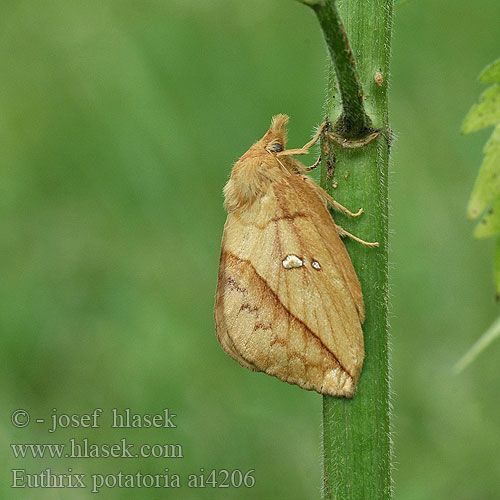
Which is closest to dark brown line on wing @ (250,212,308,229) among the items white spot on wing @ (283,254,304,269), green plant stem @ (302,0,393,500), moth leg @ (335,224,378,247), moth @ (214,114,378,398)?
moth @ (214,114,378,398)

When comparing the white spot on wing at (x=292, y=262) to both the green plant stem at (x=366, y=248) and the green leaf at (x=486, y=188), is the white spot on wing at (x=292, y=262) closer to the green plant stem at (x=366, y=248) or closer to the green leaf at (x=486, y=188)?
the green plant stem at (x=366, y=248)

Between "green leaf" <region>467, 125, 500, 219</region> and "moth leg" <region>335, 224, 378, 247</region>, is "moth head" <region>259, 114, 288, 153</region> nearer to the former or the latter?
"moth leg" <region>335, 224, 378, 247</region>

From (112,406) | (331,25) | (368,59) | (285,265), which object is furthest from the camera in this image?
(112,406)

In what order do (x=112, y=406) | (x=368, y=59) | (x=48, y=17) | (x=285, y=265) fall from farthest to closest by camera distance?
(x=48, y=17)
(x=112, y=406)
(x=285, y=265)
(x=368, y=59)

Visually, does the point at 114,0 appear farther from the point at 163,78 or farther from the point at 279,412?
the point at 279,412

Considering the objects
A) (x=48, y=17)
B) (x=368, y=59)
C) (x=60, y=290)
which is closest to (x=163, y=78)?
(x=48, y=17)

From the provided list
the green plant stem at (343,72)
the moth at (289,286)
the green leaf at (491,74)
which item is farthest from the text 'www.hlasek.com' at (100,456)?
the green leaf at (491,74)

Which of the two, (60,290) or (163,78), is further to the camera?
(163,78)
